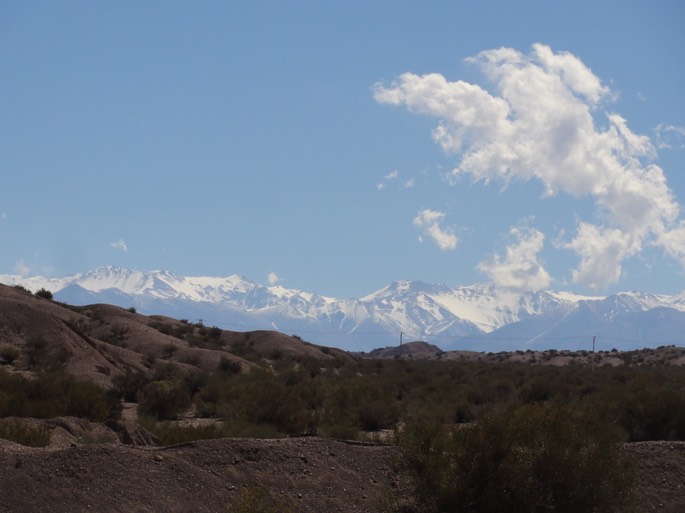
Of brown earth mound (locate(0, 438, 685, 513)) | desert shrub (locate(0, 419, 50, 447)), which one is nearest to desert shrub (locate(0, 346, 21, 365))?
desert shrub (locate(0, 419, 50, 447))

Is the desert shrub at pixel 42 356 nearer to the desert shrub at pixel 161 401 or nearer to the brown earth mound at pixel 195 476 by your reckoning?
Result: the desert shrub at pixel 161 401

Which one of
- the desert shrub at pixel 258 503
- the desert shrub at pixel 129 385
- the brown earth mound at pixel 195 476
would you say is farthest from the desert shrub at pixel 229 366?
the desert shrub at pixel 258 503

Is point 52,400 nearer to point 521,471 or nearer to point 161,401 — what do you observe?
point 161,401

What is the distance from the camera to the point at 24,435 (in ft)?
65.1

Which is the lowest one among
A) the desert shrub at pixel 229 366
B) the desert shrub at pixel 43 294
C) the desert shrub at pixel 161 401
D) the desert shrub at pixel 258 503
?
the desert shrub at pixel 258 503

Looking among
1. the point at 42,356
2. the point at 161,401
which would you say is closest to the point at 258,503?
the point at 161,401

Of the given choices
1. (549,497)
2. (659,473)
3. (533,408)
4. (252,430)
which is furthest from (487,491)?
(252,430)

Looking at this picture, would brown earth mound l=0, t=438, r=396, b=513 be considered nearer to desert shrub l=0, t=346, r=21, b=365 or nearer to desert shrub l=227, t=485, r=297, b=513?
desert shrub l=227, t=485, r=297, b=513

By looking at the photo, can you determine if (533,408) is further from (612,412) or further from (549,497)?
(612,412)

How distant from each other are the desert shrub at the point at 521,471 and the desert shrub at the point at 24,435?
24.7ft

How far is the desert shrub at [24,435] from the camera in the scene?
775 inches

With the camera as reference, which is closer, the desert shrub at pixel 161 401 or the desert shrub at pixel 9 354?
the desert shrub at pixel 161 401

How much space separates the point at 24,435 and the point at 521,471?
9906 mm

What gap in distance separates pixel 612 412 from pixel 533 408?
11.5 meters
